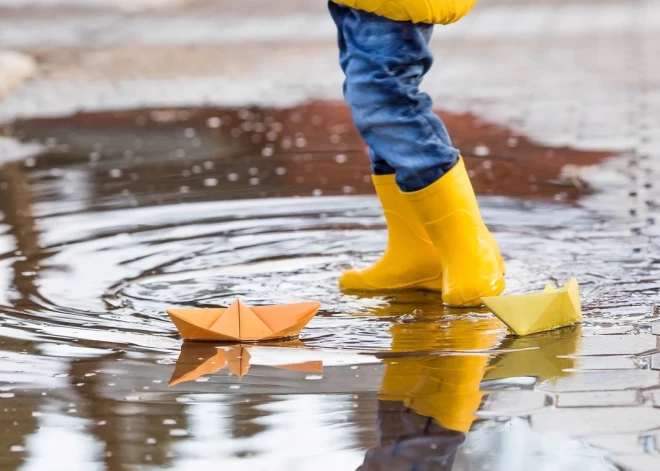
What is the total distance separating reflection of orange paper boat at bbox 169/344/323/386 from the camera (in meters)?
2.76

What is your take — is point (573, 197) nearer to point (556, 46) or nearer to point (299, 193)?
point (299, 193)

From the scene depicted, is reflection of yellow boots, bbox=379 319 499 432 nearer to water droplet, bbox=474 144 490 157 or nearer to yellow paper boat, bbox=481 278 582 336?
yellow paper boat, bbox=481 278 582 336

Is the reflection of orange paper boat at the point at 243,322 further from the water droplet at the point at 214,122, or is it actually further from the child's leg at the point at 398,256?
the water droplet at the point at 214,122

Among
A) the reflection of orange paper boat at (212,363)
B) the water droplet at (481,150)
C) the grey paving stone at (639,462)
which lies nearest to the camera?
the grey paving stone at (639,462)

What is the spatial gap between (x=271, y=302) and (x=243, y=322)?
0.36 metres

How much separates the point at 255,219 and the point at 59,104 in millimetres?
3813

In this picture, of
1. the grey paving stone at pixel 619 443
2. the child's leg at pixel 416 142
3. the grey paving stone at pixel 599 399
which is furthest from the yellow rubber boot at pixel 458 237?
the grey paving stone at pixel 619 443

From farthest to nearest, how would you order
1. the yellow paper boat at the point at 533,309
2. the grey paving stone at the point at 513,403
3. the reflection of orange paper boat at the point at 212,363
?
the yellow paper boat at the point at 533,309
the reflection of orange paper boat at the point at 212,363
the grey paving stone at the point at 513,403

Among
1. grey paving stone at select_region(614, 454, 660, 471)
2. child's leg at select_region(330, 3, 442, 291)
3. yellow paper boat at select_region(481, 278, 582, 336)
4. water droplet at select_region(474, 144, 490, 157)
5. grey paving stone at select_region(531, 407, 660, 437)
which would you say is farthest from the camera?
water droplet at select_region(474, 144, 490, 157)

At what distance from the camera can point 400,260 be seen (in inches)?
139

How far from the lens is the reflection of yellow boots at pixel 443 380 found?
245 cm

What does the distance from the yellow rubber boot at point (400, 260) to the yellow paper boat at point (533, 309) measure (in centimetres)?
59

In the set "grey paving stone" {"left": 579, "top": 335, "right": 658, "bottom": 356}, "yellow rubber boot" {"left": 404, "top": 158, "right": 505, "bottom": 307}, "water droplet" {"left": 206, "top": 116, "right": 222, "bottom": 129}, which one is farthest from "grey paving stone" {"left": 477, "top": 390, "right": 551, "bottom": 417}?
"water droplet" {"left": 206, "top": 116, "right": 222, "bottom": 129}

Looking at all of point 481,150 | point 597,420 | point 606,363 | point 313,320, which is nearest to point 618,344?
point 606,363
